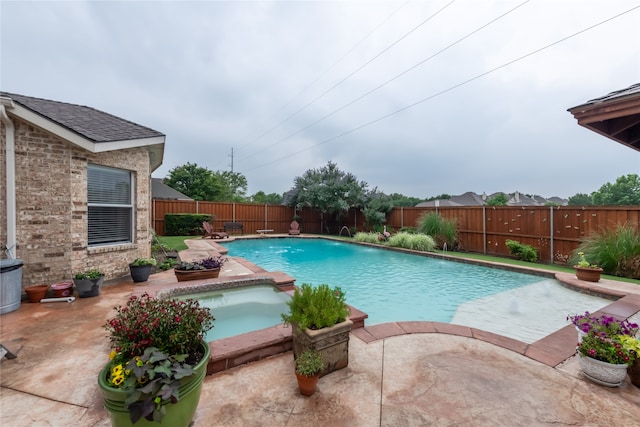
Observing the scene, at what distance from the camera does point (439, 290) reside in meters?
→ 5.86

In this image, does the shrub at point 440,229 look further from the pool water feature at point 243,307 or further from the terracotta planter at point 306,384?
the terracotta planter at point 306,384

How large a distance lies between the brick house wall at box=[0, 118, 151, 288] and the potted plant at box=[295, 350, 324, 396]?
4.64m

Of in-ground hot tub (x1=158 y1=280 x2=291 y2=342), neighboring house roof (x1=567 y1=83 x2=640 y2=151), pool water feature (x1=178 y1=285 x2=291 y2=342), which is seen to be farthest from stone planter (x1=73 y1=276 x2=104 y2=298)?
neighboring house roof (x1=567 y1=83 x2=640 y2=151)

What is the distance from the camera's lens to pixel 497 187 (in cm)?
3022

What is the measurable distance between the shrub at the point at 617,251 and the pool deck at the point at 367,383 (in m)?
5.17

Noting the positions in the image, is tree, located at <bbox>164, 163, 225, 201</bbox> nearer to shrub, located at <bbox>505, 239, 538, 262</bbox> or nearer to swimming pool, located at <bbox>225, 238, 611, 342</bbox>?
swimming pool, located at <bbox>225, 238, 611, 342</bbox>

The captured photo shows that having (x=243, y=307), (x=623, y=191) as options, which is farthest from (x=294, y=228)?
(x=623, y=191)

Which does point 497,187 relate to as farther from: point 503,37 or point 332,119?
point 503,37

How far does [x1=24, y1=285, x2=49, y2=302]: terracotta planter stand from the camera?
12.8ft

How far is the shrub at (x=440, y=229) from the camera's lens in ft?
35.1

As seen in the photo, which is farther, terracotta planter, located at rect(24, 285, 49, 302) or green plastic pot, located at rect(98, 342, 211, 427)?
terracotta planter, located at rect(24, 285, 49, 302)

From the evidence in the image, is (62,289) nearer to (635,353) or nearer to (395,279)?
(395,279)

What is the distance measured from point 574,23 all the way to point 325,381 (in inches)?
372

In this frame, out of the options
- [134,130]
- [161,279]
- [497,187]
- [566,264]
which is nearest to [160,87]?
[134,130]
